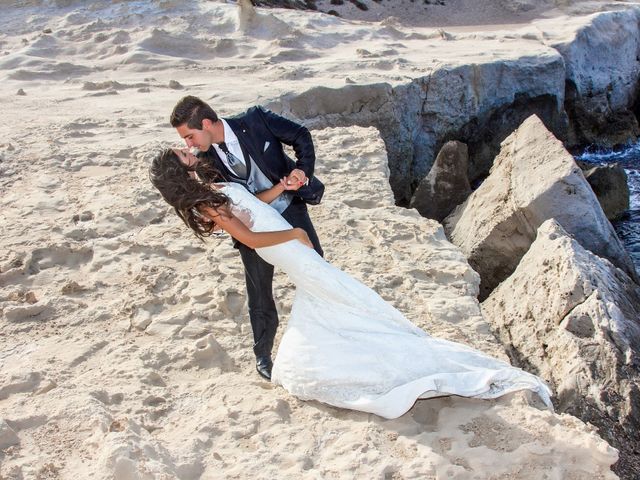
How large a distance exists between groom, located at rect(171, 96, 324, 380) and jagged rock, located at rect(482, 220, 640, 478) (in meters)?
1.54

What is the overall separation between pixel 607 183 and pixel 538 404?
6325 millimetres

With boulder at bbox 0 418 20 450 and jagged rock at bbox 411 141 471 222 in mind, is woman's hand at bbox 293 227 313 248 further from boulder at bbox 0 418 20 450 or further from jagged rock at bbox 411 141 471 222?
jagged rock at bbox 411 141 471 222

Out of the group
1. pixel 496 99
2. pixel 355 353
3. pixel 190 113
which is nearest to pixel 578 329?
pixel 355 353

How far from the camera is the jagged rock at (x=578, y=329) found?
3631mm

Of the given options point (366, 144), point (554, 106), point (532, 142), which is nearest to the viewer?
point (532, 142)

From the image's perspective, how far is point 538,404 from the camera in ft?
10.5

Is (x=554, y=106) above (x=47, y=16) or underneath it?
underneath

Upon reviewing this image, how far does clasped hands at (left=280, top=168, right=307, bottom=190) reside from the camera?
11.2 feet

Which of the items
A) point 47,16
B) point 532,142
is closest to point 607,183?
point 532,142

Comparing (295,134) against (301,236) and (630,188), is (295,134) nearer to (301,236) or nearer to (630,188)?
(301,236)

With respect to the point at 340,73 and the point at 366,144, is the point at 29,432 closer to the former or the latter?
the point at 366,144

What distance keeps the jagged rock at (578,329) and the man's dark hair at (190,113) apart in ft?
7.58

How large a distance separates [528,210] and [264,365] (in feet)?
10.0

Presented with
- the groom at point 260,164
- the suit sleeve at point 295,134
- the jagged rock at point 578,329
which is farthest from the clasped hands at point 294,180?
the jagged rock at point 578,329
